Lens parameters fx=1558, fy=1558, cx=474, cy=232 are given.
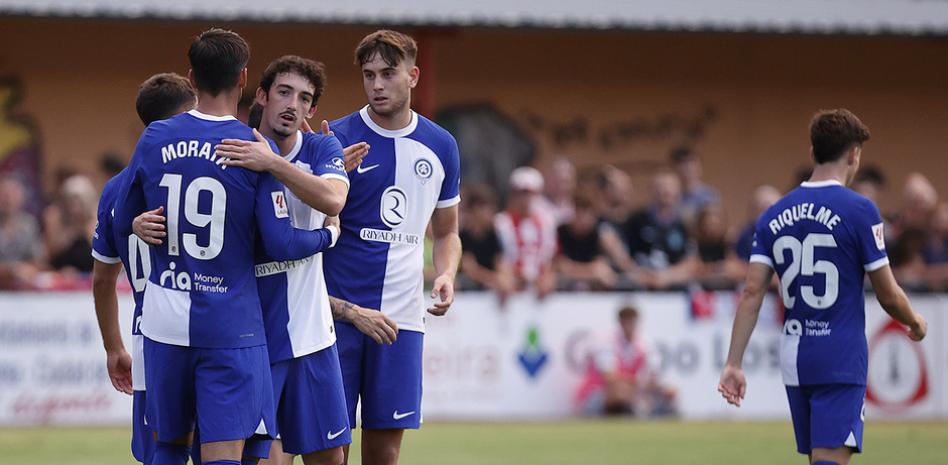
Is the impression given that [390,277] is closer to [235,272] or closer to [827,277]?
[235,272]

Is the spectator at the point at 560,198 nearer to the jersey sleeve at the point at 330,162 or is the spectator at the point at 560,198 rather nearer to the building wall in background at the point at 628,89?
the building wall in background at the point at 628,89

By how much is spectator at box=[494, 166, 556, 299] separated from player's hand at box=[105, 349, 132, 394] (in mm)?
8338

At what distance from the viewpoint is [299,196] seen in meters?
6.42

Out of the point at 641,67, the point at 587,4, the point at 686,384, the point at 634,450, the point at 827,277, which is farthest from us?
the point at 641,67

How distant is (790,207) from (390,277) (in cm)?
202

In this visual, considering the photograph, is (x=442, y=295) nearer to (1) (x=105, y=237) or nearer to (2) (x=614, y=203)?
(1) (x=105, y=237)

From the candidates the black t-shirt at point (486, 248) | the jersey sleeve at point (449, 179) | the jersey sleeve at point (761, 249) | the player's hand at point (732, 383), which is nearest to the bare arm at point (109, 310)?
the jersey sleeve at point (449, 179)

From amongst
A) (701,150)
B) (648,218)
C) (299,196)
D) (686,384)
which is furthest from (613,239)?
(299,196)

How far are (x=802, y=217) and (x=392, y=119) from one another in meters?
2.09

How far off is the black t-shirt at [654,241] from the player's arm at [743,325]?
26.4 ft

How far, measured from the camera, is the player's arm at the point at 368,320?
7.41 m

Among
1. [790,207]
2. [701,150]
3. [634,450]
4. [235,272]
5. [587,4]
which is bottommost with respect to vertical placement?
[634,450]

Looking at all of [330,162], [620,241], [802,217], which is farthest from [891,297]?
[620,241]

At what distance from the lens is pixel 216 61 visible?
20.6ft
